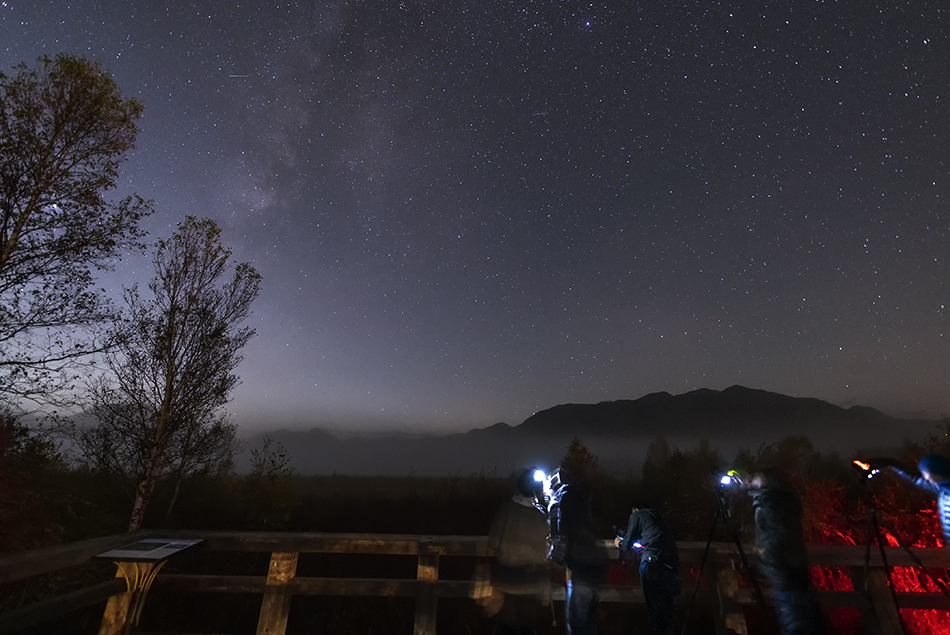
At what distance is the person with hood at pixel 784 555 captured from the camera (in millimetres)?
3646

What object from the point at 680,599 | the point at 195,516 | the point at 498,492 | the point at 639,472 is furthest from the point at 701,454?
the point at 680,599

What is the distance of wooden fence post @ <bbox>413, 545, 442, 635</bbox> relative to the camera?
394 centimetres

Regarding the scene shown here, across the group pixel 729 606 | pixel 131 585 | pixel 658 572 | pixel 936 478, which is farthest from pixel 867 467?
pixel 131 585

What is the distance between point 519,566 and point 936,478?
3.57 m

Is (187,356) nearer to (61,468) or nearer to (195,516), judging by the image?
(61,468)

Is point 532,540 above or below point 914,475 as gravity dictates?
below

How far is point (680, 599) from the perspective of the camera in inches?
171

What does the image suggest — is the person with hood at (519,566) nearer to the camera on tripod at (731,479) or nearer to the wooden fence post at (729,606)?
the wooden fence post at (729,606)

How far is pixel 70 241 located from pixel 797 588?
11.6 meters

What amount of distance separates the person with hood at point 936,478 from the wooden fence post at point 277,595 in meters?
5.49

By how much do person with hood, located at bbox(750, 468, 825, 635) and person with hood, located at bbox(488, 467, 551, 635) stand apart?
76.9 inches

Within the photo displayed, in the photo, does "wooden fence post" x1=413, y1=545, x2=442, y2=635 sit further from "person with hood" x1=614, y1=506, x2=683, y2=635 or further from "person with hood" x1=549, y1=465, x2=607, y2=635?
"person with hood" x1=614, y1=506, x2=683, y2=635

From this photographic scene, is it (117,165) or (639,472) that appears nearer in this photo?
(117,165)

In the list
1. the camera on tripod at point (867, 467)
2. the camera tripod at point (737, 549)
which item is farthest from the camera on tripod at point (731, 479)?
the camera on tripod at point (867, 467)
